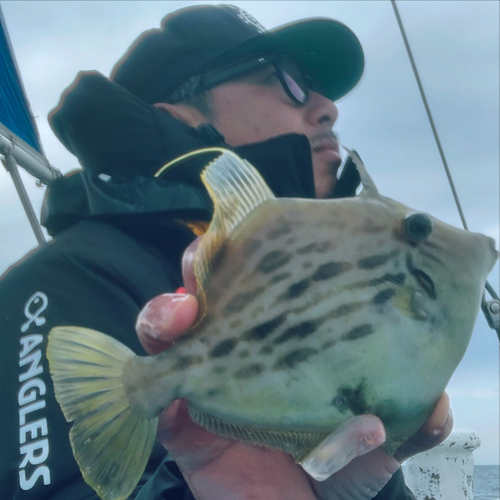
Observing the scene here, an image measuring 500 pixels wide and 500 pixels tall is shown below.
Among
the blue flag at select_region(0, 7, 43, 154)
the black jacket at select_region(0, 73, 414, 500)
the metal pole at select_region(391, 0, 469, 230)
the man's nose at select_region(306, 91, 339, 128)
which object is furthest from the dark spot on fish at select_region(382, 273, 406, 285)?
the blue flag at select_region(0, 7, 43, 154)

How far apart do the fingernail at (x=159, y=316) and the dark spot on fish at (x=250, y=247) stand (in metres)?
0.12

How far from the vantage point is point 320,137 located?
2271 mm

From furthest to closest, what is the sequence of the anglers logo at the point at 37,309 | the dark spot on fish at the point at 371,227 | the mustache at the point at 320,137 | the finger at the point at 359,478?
the mustache at the point at 320,137 < the anglers logo at the point at 37,309 < the finger at the point at 359,478 < the dark spot on fish at the point at 371,227

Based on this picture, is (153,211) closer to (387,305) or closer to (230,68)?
(230,68)

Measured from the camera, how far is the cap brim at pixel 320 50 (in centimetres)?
234

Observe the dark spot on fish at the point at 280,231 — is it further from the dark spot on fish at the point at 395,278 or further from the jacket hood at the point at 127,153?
the jacket hood at the point at 127,153

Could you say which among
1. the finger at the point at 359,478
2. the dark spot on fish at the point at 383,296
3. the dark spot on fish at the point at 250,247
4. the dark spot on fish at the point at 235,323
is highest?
the dark spot on fish at the point at 250,247

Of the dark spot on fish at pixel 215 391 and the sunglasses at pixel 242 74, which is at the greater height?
the sunglasses at pixel 242 74

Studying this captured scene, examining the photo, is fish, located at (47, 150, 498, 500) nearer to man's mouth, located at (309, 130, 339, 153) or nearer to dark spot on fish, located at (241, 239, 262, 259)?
dark spot on fish, located at (241, 239, 262, 259)

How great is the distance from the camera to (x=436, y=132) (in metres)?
2.96

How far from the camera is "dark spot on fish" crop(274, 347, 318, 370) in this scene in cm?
89

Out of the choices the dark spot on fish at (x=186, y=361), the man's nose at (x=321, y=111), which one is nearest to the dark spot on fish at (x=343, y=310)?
the dark spot on fish at (x=186, y=361)

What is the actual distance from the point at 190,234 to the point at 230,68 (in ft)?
2.80

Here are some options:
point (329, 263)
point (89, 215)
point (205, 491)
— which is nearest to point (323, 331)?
Answer: point (329, 263)
